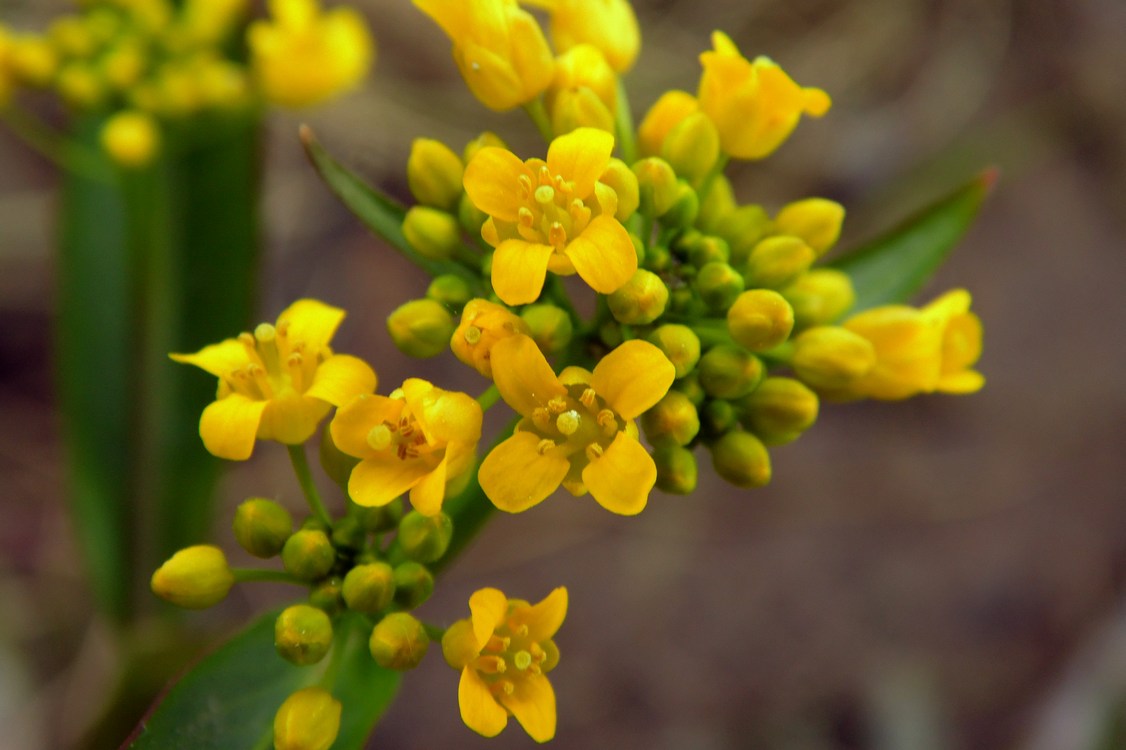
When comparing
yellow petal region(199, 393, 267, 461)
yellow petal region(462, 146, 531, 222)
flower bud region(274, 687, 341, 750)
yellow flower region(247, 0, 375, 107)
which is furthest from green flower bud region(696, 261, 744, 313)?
yellow flower region(247, 0, 375, 107)

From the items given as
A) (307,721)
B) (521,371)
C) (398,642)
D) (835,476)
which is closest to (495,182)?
(521,371)

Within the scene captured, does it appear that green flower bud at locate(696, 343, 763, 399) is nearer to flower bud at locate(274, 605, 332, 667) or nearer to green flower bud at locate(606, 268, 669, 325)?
green flower bud at locate(606, 268, 669, 325)

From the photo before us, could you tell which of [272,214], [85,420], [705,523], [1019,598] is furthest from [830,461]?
[85,420]

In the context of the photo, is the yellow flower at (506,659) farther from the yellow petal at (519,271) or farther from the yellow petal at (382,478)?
the yellow petal at (519,271)

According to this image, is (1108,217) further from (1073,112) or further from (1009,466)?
(1009,466)

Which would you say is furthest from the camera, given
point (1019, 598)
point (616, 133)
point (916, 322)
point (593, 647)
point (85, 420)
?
point (1019, 598)

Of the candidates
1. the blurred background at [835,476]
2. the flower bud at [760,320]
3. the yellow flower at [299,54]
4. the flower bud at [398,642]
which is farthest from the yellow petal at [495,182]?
the blurred background at [835,476]

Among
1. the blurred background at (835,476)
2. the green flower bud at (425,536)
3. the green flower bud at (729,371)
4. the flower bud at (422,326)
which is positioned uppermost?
the green flower bud at (729,371)
